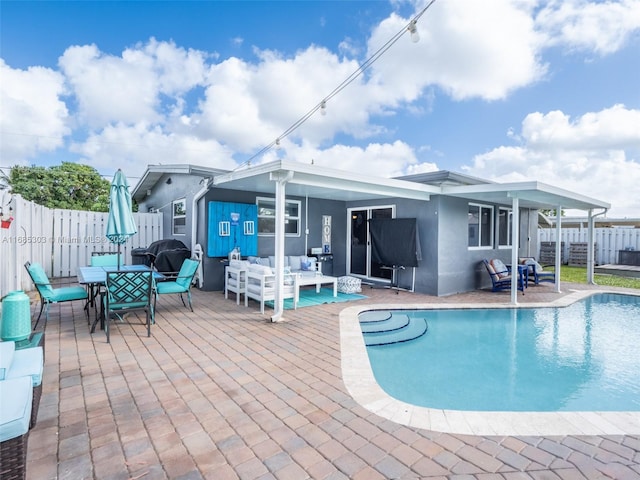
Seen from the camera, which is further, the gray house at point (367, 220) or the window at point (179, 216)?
A: the window at point (179, 216)

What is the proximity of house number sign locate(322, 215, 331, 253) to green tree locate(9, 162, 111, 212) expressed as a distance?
62.0ft

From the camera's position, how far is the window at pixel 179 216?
9.80 metres

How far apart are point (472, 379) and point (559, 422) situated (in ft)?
4.37

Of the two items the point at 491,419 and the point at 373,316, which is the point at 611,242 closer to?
the point at 373,316

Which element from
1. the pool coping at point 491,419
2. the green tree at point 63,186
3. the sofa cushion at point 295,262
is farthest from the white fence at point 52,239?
the green tree at point 63,186

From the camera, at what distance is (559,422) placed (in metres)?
2.60

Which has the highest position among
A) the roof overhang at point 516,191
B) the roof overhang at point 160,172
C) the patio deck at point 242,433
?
the roof overhang at point 160,172

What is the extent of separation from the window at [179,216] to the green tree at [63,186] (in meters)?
14.9

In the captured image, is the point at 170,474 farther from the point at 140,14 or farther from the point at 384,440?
the point at 140,14

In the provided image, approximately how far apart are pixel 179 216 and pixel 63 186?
1629 cm

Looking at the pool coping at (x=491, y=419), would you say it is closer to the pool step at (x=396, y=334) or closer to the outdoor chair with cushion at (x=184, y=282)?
the pool step at (x=396, y=334)

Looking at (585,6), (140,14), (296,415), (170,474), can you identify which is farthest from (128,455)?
(140,14)

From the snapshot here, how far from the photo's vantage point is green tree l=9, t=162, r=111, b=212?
20.2m

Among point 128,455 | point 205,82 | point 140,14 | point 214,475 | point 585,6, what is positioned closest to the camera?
point 214,475
